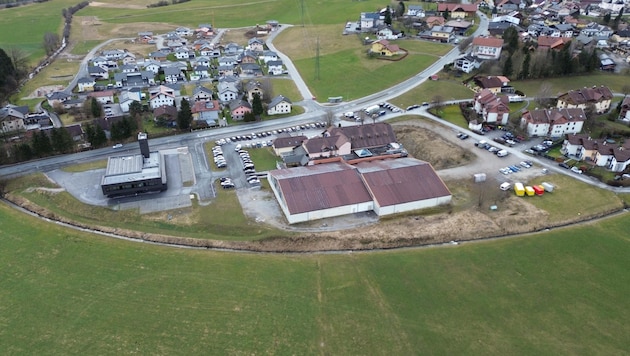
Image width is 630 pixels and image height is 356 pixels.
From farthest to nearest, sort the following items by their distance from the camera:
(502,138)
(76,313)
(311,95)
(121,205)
Answer: (311,95) → (502,138) → (121,205) → (76,313)

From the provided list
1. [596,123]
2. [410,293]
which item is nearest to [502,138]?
[596,123]

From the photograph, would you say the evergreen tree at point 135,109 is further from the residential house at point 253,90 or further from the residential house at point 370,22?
the residential house at point 370,22

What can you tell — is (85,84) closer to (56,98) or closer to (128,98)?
(56,98)

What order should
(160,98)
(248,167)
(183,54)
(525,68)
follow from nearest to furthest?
(248,167), (160,98), (525,68), (183,54)

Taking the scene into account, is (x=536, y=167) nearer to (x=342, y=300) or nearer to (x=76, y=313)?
(x=342, y=300)

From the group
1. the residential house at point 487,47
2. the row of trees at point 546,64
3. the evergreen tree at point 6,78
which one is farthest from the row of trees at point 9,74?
the residential house at point 487,47

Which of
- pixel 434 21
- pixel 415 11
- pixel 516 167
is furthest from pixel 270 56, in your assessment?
pixel 516 167

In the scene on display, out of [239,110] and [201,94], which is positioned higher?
[201,94]
